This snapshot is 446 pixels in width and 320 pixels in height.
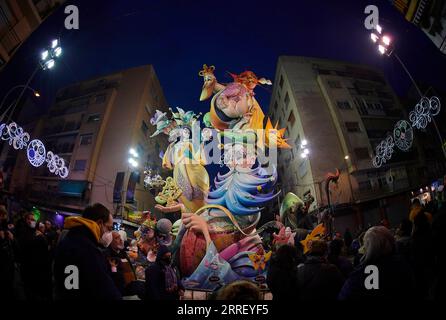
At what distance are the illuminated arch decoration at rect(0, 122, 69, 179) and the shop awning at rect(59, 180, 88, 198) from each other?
0.14 metres

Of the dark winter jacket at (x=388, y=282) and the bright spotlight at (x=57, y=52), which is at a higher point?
the bright spotlight at (x=57, y=52)

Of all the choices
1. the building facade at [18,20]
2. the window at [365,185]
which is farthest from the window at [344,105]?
the building facade at [18,20]

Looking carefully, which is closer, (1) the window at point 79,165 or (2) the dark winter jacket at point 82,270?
(2) the dark winter jacket at point 82,270

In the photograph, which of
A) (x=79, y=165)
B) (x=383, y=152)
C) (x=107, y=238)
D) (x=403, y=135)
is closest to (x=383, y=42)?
(x=403, y=135)

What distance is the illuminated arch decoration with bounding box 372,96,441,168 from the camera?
4.56m

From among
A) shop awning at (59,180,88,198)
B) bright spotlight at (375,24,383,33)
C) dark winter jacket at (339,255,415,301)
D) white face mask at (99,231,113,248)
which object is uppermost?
bright spotlight at (375,24,383,33)

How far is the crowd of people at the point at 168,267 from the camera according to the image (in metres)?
2.53

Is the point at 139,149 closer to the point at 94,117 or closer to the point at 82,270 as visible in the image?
the point at 94,117

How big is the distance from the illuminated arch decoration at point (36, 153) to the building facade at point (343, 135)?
199 inches

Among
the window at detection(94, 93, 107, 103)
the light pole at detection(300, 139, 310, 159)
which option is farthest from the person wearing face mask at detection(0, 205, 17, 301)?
the light pole at detection(300, 139, 310, 159)

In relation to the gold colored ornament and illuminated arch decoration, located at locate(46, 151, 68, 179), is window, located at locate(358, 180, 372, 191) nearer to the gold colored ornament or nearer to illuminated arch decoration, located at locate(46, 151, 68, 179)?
the gold colored ornament

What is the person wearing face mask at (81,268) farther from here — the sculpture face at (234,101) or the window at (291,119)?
the window at (291,119)

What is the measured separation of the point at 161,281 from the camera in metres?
3.28

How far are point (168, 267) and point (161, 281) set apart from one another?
22 centimetres
